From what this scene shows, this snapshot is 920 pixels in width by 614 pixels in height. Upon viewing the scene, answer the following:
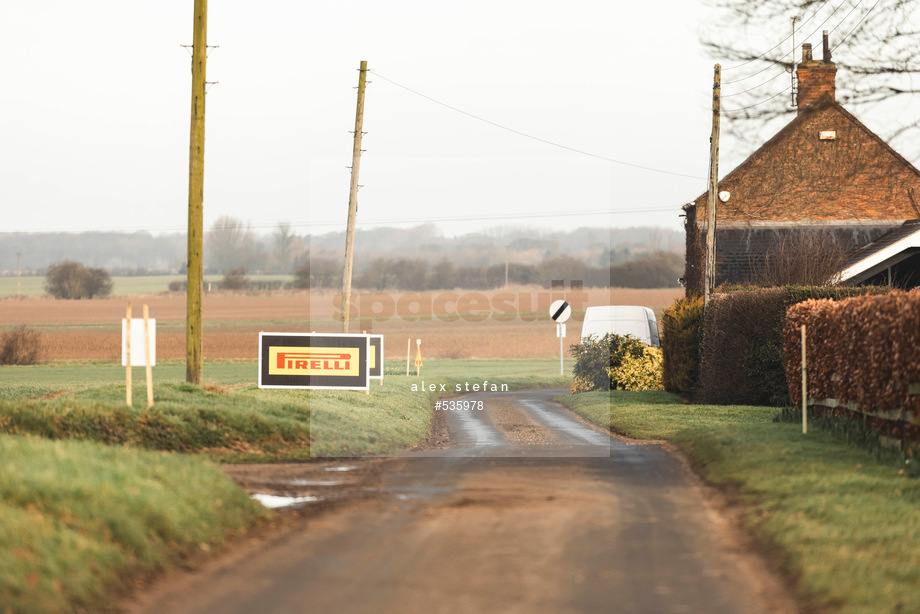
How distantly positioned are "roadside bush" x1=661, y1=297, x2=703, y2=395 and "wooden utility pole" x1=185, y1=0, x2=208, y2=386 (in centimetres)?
1585

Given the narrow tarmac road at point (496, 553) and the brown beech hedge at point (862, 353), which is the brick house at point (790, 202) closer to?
the brown beech hedge at point (862, 353)

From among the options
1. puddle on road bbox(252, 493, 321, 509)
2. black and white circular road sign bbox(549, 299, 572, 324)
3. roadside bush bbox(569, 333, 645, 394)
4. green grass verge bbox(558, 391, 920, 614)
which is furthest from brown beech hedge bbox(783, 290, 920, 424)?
black and white circular road sign bbox(549, 299, 572, 324)

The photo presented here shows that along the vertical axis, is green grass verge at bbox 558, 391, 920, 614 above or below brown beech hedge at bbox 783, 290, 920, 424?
below

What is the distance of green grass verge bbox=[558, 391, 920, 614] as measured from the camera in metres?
7.29

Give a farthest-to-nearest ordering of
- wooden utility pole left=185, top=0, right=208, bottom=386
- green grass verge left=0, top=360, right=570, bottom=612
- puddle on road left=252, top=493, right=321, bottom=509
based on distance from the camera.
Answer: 1. wooden utility pole left=185, top=0, right=208, bottom=386
2. puddle on road left=252, top=493, right=321, bottom=509
3. green grass verge left=0, top=360, right=570, bottom=612

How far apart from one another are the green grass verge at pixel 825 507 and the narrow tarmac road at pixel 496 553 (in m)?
0.39

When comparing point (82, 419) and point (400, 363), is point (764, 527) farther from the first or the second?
point (400, 363)

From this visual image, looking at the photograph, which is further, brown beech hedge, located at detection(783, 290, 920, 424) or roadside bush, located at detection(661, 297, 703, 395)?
roadside bush, located at detection(661, 297, 703, 395)

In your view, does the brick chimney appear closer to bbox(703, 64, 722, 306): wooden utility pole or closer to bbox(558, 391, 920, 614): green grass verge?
bbox(703, 64, 722, 306): wooden utility pole

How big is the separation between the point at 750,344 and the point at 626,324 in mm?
10384

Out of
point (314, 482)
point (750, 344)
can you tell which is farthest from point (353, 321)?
point (314, 482)

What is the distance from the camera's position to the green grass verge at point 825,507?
7.29 metres

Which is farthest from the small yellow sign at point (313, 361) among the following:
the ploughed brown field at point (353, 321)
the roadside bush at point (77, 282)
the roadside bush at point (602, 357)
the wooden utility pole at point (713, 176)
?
the roadside bush at point (77, 282)

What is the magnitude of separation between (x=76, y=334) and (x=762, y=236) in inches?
2043
